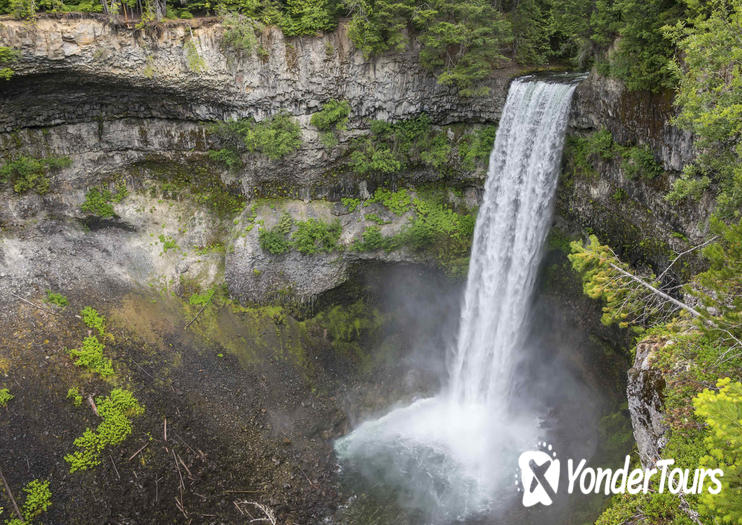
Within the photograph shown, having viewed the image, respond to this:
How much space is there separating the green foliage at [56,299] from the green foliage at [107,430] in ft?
14.5

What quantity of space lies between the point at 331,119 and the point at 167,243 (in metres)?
9.58

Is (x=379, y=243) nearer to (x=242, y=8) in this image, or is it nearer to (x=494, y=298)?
(x=494, y=298)

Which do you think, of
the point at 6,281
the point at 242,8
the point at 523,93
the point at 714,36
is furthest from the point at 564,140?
the point at 6,281

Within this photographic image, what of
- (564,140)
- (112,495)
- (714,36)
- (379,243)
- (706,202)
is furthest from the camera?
(379,243)

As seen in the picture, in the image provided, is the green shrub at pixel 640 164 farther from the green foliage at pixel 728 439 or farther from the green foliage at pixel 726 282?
the green foliage at pixel 728 439

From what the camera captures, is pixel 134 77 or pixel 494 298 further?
pixel 494 298

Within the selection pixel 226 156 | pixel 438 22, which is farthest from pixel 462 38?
pixel 226 156

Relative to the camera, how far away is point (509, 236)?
18.9 meters

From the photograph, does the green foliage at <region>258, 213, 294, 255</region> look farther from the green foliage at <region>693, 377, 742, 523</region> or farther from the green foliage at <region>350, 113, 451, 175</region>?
the green foliage at <region>693, 377, 742, 523</region>

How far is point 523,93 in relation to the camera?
17.8m

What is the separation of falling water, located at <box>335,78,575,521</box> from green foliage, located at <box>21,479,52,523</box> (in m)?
10.0

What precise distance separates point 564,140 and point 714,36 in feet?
25.7

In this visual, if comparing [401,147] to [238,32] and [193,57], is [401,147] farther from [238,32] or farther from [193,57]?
[193,57]

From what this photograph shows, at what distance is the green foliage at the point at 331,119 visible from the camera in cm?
2042
